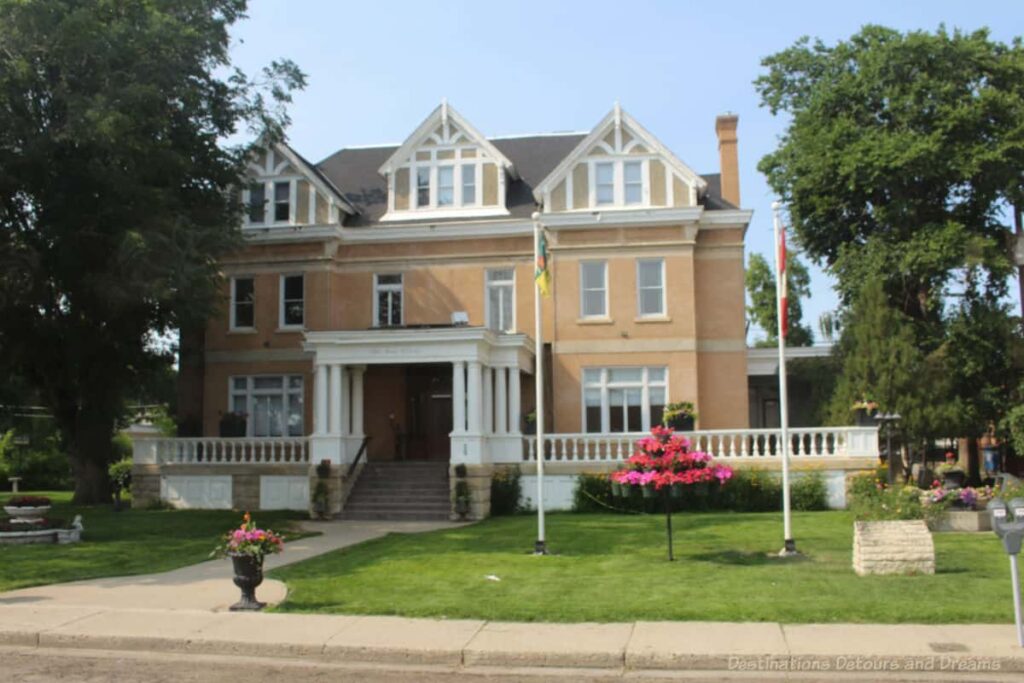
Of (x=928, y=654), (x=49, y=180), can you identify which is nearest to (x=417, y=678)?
(x=928, y=654)

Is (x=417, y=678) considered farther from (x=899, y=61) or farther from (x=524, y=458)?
(x=899, y=61)

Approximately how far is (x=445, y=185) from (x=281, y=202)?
17.4 feet

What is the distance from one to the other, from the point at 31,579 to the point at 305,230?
55.0 feet

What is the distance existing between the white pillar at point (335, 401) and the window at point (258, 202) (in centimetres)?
730

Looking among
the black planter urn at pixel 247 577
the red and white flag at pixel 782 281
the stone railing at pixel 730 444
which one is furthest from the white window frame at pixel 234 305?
the black planter urn at pixel 247 577

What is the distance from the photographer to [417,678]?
29.5 ft

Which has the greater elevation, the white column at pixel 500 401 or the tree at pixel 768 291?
the tree at pixel 768 291

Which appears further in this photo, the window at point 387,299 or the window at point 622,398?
the window at point 387,299

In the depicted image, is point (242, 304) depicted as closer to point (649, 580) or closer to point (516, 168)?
point (516, 168)

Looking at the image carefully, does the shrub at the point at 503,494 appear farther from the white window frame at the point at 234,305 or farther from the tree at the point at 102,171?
the white window frame at the point at 234,305

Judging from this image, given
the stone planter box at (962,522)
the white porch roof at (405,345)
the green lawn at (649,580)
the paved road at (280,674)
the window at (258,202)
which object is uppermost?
the window at (258,202)

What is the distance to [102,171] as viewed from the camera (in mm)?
19969

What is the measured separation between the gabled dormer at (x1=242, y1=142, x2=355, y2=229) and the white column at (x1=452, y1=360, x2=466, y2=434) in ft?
26.0

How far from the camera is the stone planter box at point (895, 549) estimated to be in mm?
13000
